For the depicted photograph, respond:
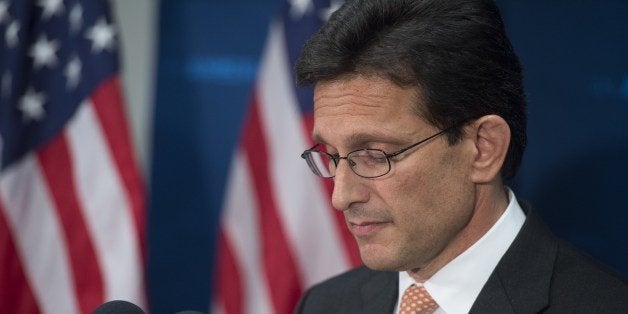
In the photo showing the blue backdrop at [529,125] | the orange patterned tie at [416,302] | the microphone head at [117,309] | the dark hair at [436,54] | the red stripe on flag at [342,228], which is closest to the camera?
the microphone head at [117,309]

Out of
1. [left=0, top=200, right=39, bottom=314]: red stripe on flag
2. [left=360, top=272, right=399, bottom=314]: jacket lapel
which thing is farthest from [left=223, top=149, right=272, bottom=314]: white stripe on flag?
Result: [left=360, top=272, right=399, bottom=314]: jacket lapel

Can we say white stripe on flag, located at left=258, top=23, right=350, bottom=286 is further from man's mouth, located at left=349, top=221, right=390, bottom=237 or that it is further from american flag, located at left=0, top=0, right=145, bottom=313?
man's mouth, located at left=349, top=221, right=390, bottom=237

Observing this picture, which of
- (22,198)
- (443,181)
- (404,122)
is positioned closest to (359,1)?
(404,122)

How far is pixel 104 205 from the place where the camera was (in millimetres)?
2744

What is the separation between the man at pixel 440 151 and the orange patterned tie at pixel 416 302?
2cm

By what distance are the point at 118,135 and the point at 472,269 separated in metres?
1.44

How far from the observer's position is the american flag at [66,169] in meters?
2.73

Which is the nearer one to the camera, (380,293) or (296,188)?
(380,293)

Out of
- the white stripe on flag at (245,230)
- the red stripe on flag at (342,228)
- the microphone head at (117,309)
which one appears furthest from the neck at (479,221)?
the white stripe on flag at (245,230)

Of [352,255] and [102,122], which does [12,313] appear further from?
[352,255]

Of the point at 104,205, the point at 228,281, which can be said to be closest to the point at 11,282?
the point at 104,205

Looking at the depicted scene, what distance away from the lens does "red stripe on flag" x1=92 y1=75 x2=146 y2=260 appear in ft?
9.02

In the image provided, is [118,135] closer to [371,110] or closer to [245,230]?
[245,230]

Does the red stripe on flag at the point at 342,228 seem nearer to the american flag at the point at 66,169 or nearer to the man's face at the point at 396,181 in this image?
the american flag at the point at 66,169
